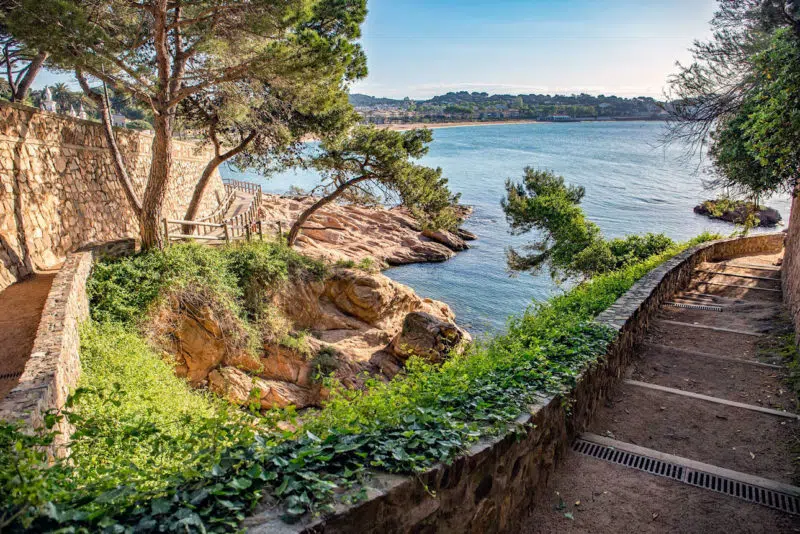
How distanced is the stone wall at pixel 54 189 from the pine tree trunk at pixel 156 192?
5.46 feet

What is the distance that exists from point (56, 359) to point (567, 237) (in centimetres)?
1762

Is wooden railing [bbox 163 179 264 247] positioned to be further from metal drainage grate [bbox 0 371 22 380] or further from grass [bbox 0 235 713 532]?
metal drainage grate [bbox 0 371 22 380]

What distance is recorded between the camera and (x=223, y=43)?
40.4 ft

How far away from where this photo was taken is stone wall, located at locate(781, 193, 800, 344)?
9170mm

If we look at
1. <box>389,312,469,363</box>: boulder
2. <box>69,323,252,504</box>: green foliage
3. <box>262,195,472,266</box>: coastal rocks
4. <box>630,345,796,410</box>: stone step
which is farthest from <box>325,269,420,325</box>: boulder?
<box>262,195,472,266</box>: coastal rocks

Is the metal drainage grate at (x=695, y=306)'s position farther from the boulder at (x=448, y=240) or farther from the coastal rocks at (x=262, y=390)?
Result: the boulder at (x=448, y=240)

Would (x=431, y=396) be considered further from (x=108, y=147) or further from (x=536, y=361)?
(x=108, y=147)

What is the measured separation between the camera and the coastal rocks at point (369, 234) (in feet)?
101

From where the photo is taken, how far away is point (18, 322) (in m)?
8.01

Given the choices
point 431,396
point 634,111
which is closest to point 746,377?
point 431,396

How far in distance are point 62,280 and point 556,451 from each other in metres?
8.65

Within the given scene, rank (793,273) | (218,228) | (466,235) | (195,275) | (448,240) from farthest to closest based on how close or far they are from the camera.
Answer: (466,235) → (448,240) → (218,228) → (195,275) → (793,273)

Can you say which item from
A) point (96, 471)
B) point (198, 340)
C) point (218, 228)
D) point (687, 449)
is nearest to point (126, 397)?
point (96, 471)

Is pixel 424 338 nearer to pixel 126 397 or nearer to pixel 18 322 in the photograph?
pixel 126 397
